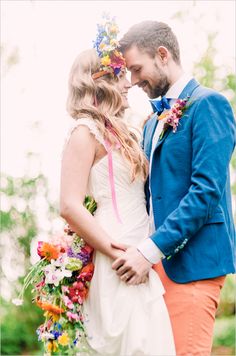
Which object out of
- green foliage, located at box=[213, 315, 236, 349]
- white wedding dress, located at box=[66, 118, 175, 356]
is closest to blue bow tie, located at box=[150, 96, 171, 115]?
white wedding dress, located at box=[66, 118, 175, 356]

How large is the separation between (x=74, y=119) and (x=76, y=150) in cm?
25

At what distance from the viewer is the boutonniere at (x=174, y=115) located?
319 centimetres

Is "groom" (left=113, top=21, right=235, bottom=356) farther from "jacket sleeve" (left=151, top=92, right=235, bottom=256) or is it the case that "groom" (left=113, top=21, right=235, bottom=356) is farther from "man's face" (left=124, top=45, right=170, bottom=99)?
"man's face" (left=124, top=45, right=170, bottom=99)

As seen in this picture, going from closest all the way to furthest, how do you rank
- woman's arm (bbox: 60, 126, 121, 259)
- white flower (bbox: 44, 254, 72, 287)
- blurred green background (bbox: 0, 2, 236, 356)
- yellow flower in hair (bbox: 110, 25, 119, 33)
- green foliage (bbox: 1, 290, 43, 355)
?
woman's arm (bbox: 60, 126, 121, 259) → white flower (bbox: 44, 254, 72, 287) → yellow flower in hair (bbox: 110, 25, 119, 33) → blurred green background (bbox: 0, 2, 236, 356) → green foliage (bbox: 1, 290, 43, 355)

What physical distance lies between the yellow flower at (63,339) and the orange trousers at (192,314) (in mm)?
465

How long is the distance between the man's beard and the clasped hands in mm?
828

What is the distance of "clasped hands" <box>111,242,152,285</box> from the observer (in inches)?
120

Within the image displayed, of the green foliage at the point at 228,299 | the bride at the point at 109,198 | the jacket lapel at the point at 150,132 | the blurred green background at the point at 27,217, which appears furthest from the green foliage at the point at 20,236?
the bride at the point at 109,198

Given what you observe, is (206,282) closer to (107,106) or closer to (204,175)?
(204,175)

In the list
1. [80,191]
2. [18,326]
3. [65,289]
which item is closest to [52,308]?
[65,289]

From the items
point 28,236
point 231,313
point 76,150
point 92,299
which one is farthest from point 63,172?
point 231,313

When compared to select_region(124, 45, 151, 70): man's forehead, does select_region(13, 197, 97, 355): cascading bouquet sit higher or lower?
lower

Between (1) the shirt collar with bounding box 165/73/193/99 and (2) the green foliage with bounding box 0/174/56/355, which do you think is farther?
(2) the green foliage with bounding box 0/174/56/355

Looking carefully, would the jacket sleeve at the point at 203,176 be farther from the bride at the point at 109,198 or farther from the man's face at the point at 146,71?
the man's face at the point at 146,71
